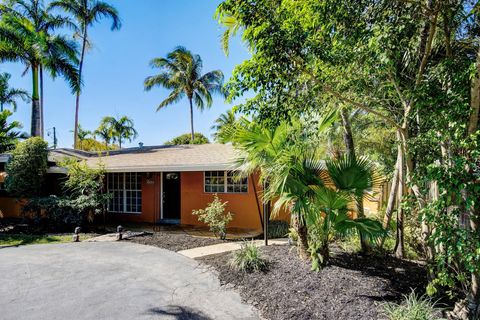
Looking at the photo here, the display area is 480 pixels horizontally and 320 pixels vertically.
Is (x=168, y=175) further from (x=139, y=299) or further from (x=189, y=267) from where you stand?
(x=139, y=299)

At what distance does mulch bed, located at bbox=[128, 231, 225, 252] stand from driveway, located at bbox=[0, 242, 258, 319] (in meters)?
0.49

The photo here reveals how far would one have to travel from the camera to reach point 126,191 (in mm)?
13391

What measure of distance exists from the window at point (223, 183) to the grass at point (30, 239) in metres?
4.72

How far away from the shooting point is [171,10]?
1271cm

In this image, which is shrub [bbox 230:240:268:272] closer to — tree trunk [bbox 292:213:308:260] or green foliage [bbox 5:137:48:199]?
tree trunk [bbox 292:213:308:260]

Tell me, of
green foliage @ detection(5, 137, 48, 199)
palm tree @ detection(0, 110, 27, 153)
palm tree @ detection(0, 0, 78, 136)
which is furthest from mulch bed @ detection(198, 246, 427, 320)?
palm tree @ detection(0, 0, 78, 136)

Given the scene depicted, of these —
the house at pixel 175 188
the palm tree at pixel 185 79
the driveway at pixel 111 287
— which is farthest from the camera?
the palm tree at pixel 185 79

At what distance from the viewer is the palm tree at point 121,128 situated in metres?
37.1

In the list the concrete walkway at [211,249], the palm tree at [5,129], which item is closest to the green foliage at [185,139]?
the palm tree at [5,129]

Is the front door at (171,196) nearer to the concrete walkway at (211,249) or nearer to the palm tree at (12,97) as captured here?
the concrete walkway at (211,249)

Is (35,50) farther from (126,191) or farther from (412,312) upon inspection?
(412,312)

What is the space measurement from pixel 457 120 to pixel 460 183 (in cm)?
A: 93

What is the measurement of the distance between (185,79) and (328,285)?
84.1 feet

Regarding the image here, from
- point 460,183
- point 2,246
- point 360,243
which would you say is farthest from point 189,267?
point 2,246
